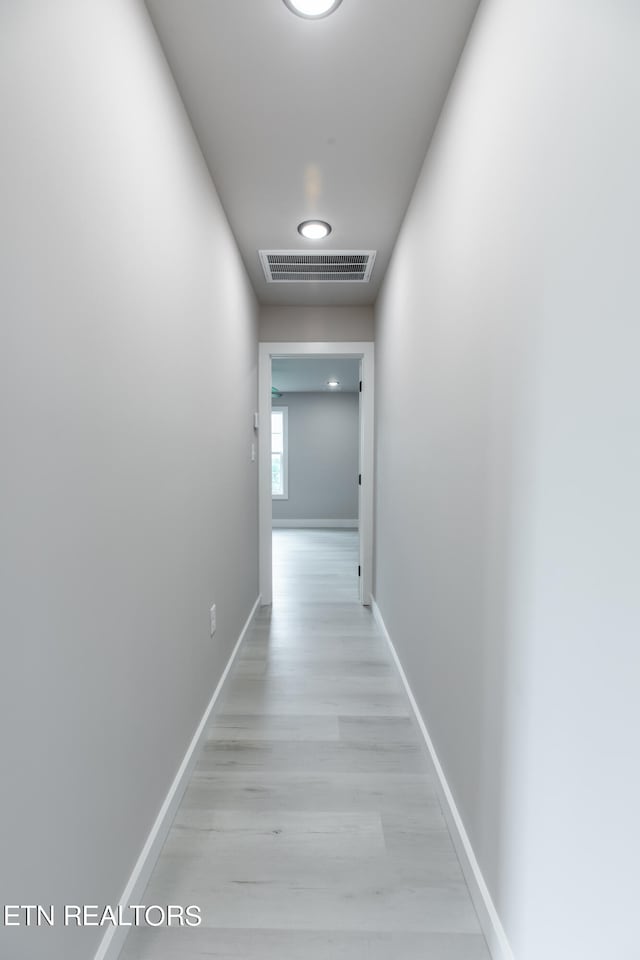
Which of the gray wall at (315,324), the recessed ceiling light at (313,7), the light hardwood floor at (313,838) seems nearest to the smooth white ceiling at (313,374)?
the gray wall at (315,324)

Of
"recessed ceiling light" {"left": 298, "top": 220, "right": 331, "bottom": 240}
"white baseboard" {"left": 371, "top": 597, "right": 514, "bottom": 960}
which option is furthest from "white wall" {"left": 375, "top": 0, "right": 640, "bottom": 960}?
"recessed ceiling light" {"left": 298, "top": 220, "right": 331, "bottom": 240}

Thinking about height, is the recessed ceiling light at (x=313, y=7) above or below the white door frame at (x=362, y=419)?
above

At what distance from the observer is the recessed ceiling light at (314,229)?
2.64 metres

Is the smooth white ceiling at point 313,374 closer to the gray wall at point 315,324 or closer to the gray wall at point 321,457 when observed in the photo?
the gray wall at point 321,457

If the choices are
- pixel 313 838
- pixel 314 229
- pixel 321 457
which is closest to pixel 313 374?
pixel 321 457

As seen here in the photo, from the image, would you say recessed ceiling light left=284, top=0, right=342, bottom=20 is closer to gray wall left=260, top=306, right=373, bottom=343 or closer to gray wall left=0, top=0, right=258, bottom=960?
gray wall left=0, top=0, right=258, bottom=960

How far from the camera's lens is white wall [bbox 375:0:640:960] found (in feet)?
2.37

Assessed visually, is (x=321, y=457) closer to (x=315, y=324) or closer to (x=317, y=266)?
(x=315, y=324)

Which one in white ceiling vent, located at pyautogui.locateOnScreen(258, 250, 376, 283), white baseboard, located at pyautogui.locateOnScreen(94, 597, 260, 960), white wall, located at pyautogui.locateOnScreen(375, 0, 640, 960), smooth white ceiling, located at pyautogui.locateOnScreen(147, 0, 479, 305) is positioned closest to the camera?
white wall, located at pyautogui.locateOnScreen(375, 0, 640, 960)

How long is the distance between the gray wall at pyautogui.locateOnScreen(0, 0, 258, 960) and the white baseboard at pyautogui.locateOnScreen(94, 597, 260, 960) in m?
0.05

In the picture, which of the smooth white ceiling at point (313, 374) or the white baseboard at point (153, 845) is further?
the smooth white ceiling at point (313, 374)

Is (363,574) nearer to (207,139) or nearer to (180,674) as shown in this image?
(180,674)

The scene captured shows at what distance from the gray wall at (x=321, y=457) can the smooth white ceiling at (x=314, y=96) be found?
5.75 meters

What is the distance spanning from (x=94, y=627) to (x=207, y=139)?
75.2 inches
